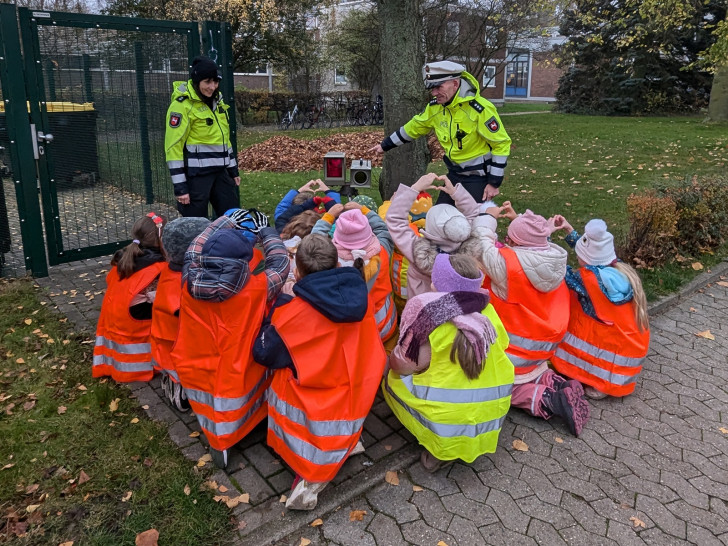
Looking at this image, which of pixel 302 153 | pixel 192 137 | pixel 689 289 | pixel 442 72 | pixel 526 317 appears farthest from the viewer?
pixel 302 153

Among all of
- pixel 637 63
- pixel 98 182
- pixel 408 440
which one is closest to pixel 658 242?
pixel 408 440

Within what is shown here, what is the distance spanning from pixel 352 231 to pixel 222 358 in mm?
1067

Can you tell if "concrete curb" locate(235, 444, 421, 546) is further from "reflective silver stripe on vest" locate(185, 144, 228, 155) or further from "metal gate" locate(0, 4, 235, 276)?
"metal gate" locate(0, 4, 235, 276)

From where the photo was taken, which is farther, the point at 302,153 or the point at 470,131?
the point at 302,153

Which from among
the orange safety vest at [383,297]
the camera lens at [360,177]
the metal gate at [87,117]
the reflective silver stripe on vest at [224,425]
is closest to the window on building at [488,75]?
the metal gate at [87,117]

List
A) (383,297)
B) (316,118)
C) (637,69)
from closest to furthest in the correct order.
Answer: (383,297), (316,118), (637,69)

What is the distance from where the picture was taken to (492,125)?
4871 mm

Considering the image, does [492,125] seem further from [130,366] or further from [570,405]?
[130,366]

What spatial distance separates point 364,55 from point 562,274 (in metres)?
24.9

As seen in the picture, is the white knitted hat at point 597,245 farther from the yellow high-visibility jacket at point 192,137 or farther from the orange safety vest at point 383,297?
the yellow high-visibility jacket at point 192,137

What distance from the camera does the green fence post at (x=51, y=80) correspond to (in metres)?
5.83

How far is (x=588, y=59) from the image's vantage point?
25.2 metres

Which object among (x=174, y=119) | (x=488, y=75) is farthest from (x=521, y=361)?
(x=488, y=75)

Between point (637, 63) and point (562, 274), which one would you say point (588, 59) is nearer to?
point (637, 63)
